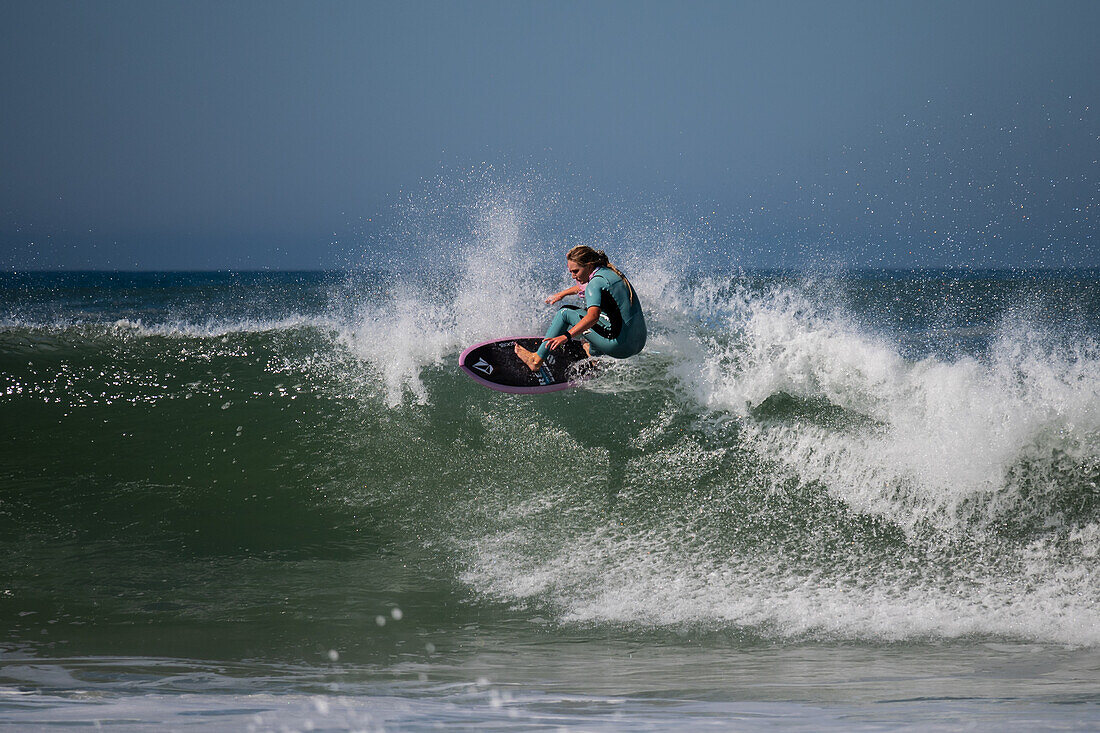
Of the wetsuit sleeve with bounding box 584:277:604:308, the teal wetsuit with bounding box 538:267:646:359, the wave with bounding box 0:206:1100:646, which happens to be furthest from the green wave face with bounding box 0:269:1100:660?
the wetsuit sleeve with bounding box 584:277:604:308

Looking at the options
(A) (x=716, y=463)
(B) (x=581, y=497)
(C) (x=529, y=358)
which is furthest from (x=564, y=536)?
(C) (x=529, y=358)

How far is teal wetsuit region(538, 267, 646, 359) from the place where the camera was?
226 inches

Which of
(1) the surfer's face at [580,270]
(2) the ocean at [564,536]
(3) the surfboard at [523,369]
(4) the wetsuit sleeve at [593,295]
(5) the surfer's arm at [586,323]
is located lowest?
(2) the ocean at [564,536]

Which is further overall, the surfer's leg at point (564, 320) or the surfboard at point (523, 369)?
the surfboard at point (523, 369)

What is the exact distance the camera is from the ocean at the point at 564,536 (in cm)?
304

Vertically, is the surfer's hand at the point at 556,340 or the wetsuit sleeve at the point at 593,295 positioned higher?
the wetsuit sleeve at the point at 593,295

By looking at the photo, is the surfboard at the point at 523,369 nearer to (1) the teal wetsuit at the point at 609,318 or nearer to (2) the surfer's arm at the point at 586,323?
(1) the teal wetsuit at the point at 609,318

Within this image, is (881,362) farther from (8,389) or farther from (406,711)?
(8,389)

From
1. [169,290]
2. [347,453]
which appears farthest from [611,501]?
[169,290]

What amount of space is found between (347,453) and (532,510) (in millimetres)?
1936

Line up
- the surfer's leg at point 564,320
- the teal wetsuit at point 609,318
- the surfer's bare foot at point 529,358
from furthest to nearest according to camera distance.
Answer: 1. the surfer's bare foot at point 529,358
2. the surfer's leg at point 564,320
3. the teal wetsuit at point 609,318

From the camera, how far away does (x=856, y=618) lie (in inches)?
158

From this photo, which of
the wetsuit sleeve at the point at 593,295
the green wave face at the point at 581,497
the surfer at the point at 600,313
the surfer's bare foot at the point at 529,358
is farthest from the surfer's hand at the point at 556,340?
the green wave face at the point at 581,497

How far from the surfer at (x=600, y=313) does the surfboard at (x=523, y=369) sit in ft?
1.95
